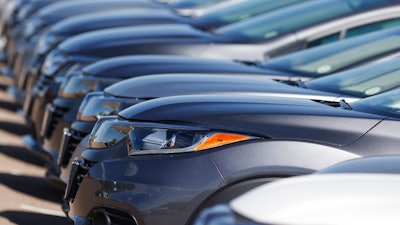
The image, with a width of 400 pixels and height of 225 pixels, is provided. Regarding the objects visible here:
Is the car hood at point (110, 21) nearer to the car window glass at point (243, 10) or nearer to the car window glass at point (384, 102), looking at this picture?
the car window glass at point (243, 10)

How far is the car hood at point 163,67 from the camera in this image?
Result: 820 cm

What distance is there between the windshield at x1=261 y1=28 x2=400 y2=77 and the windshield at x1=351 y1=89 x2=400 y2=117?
5.78 feet

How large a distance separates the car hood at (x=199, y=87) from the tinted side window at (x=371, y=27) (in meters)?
2.07

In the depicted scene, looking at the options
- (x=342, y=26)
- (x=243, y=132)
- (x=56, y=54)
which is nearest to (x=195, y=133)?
(x=243, y=132)

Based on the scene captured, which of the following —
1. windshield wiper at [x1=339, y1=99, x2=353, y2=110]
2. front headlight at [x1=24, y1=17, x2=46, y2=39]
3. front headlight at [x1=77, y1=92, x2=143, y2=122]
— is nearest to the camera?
windshield wiper at [x1=339, y1=99, x2=353, y2=110]

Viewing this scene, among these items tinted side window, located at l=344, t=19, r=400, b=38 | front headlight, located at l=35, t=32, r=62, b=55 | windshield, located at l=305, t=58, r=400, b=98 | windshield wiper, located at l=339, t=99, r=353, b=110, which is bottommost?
windshield wiper, located at l=339, t=99, r=353, b=110

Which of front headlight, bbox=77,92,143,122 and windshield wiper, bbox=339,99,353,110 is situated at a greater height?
windshield wiper, bbox=339,99,353,110

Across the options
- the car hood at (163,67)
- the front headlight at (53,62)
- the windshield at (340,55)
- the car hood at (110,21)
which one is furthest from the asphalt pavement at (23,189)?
the windshield at (340,55)

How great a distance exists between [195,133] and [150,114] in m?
0.41

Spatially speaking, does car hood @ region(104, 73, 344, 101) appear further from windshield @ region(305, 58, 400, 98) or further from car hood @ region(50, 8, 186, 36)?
car hood @ region(50, 8, 186, 36)

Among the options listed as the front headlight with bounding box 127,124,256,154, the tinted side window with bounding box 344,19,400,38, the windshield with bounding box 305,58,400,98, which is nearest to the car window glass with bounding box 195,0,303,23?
the tinted side window with bounding box 344,19,400,38

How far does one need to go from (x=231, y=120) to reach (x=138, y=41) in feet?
14.1

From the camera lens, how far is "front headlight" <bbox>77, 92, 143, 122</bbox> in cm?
738

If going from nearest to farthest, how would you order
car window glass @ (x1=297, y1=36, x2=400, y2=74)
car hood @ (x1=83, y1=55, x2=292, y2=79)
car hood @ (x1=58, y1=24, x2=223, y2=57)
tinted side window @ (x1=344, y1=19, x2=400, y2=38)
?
car window glass @ (x1=297, y1=36, x2=400, y2=74) → car hood @ (x1=83, y1=55, x2=292, y2=79) → tinted side window @ (x1=344, y1=19, x2=400, y2=38) → car hood @ (x1=58, y1=24, x2=223, y2=57)
